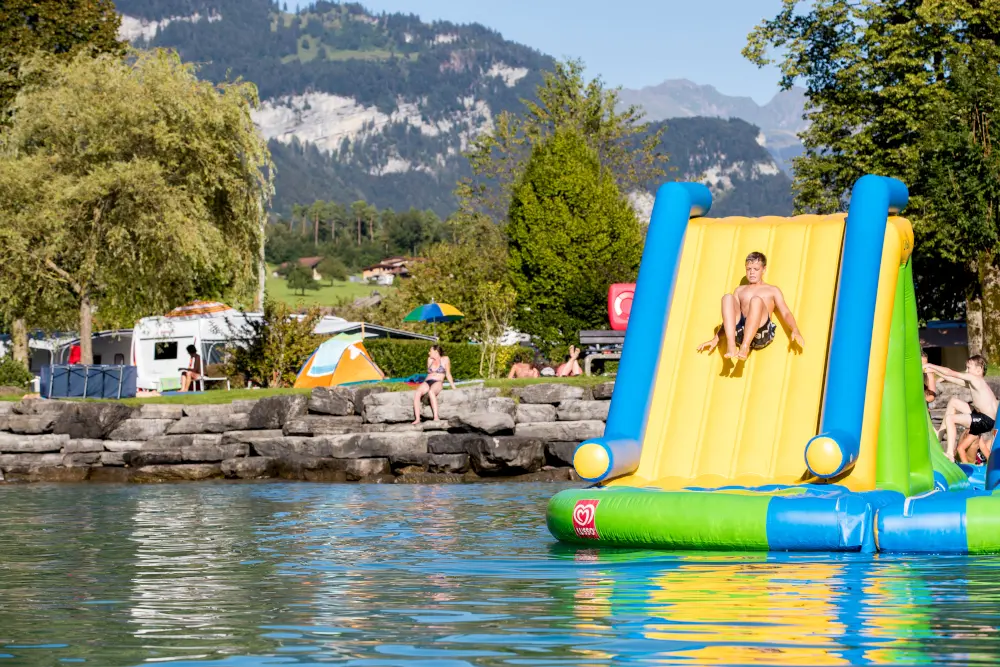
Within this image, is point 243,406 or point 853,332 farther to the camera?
point 243,406

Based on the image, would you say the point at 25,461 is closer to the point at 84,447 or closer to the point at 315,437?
the point at 84,447

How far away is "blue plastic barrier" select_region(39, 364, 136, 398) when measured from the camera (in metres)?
24.0

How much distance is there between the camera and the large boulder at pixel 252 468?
19.4 metres

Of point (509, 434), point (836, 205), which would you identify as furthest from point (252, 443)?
point (836, 205)

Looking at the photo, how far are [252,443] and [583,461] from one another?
428 inches

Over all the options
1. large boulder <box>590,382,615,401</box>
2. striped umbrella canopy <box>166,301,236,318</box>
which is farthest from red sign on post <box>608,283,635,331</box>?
striped umbrella canopy <box>166,301,236,318</box>

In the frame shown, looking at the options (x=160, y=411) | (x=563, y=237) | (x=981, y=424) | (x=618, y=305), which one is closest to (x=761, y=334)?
(x=981, y=424)

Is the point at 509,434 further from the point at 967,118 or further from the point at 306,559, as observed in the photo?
the point at 967,118

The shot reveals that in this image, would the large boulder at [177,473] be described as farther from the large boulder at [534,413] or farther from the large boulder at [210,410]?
the large boulder at [534,413]

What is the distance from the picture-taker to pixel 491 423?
18.9 metres

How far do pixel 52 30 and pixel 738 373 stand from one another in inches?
1178

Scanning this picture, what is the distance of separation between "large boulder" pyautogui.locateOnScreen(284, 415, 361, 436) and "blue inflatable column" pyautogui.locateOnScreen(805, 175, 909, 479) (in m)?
10.8

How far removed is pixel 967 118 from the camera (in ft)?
89.1

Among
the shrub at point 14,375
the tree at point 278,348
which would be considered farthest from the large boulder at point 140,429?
the shrub at point 14,375
